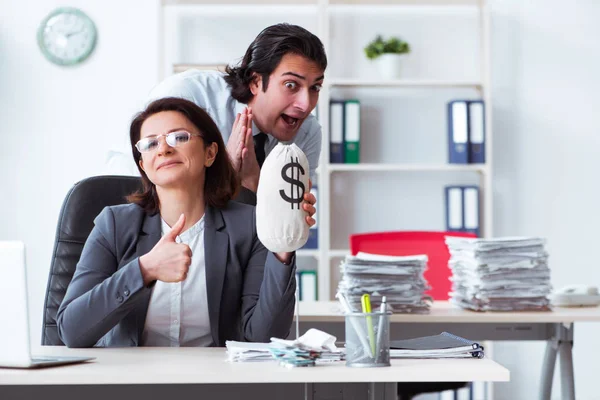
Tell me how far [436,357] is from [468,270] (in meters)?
1.20

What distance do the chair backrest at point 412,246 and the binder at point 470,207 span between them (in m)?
1.01

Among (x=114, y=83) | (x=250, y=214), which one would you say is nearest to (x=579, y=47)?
(x=114, y=83)

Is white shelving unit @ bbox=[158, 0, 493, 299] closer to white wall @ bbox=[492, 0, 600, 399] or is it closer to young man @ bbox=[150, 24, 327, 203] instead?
white wall @ bbox=[492, 0, 600, 399]

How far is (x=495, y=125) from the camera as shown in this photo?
172 inches

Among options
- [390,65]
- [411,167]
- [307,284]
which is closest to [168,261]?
[307,284]

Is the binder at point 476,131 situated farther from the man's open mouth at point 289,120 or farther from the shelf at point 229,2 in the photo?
the man's open mouth at point 289,120

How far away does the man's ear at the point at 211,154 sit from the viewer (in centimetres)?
170

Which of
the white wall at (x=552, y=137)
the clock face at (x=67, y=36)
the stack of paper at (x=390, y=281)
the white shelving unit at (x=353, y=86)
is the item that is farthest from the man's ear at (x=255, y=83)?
the white wall at (x=552, y=137)

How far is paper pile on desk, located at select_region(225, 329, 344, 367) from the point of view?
1158mm

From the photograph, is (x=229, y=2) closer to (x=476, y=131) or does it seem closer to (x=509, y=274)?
(x=476, y=131)

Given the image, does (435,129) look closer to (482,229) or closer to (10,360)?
(482,229)

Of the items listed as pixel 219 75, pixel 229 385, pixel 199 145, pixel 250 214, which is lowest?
pixel 229 385

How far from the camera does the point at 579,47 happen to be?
14.5 feet

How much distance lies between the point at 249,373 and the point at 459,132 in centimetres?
317
